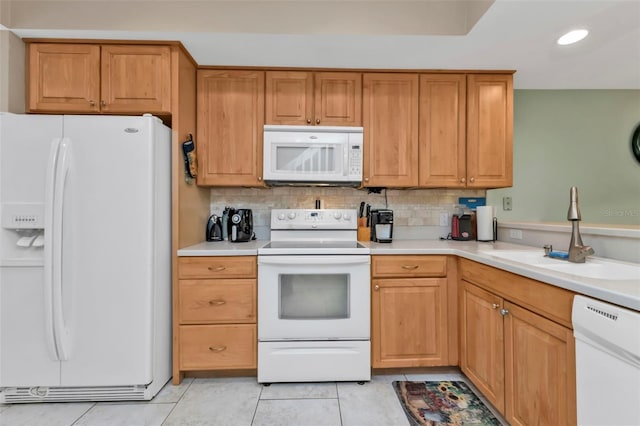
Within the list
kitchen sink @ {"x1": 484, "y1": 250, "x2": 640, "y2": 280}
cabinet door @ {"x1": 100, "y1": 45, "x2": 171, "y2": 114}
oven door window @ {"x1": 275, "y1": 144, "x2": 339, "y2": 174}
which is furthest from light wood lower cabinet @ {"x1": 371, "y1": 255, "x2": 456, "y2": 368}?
cabinet door @ {"x1": 100, "y1": 45, "x2": 171, "y2": 114}

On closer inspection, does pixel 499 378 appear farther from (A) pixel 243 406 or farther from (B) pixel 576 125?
(B) pixel 576 125

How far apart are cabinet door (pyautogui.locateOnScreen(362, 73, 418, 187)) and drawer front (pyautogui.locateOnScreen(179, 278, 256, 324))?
117 centimetres

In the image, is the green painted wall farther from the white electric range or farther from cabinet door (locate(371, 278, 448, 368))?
the white electric range

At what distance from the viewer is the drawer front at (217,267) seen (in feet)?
6.44

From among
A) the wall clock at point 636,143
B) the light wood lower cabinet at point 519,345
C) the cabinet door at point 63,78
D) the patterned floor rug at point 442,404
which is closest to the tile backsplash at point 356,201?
the light wood lower cabinet at point 519,345

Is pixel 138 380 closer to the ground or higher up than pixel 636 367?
closer to the ground

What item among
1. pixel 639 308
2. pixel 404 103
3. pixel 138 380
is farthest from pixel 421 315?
pixel 138 380

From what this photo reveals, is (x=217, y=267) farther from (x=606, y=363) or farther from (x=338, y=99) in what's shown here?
(x=606, y=363)

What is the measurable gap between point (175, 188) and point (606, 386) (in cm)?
219

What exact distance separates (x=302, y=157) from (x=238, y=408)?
63.9 inches

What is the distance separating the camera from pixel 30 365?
1.73m

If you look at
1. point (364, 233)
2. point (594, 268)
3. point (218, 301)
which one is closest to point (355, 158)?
point (364, 233)

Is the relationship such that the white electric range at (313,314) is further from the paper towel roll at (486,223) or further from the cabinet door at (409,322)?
the paper towel roll at (486,223)

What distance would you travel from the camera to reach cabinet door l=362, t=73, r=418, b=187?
2352 mm
